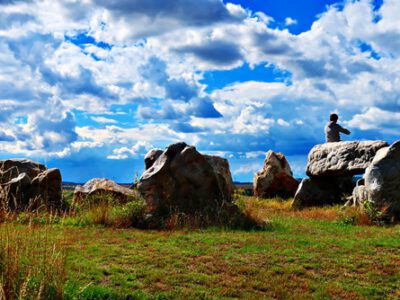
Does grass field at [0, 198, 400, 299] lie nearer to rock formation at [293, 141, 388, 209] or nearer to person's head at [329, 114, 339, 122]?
rock formation at [293, 141, 388, 209]

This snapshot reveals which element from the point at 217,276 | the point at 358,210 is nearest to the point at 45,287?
the point at 217,276

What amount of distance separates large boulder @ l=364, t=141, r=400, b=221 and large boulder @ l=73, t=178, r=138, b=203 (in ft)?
26.3

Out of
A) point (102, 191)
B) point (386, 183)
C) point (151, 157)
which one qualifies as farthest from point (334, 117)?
point (102, 191)

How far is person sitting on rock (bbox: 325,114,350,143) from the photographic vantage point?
23422 mm

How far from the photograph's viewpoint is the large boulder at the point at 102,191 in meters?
19.0

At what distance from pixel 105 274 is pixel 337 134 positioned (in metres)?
16.5

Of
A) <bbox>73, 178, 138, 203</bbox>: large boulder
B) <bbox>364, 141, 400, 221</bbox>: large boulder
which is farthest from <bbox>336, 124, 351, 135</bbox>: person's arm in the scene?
<bbox>73, 178, 138, 203</bbox>: large boulder

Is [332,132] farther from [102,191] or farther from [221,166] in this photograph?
[102,191]

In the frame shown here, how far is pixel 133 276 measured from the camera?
357 inches

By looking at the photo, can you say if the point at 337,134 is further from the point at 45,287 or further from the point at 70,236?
the point at 45,287

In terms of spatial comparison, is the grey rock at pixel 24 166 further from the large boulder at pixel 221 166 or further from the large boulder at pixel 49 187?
the large boulder at pixel 221 166

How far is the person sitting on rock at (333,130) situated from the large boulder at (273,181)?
410cm

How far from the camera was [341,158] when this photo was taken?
68.7ft

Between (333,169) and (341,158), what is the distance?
543 millimetres
